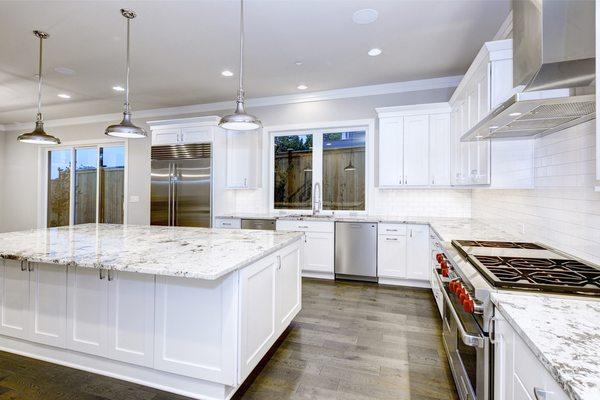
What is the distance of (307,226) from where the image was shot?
13.8 ft

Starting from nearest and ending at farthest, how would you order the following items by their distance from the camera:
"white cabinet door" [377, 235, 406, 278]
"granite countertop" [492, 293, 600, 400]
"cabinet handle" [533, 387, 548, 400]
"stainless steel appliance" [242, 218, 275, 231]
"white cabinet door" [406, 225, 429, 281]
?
1. "granite countertop" [492, 293, 600, 400]
2. "cabinet handle" [533, 387, 548, 400]
3. "white cabinet door" [406, 225, 429, 281]
4. "white cabinet door" [377, 235, 406, 278]
5. "stainless steel appliance" [242, 218, 275, 231]

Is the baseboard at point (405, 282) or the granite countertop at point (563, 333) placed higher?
the granite countertop at point (563, 333)

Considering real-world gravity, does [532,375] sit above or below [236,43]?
below

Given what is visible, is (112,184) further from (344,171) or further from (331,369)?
(331,369)

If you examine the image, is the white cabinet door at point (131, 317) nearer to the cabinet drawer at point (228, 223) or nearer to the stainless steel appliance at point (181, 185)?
the cabinet drawer at point (228, 223)

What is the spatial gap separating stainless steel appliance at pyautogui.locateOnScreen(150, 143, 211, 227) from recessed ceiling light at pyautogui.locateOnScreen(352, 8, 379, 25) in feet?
9.52

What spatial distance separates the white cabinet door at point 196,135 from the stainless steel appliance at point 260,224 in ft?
4.78

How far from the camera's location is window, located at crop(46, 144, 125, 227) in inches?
236

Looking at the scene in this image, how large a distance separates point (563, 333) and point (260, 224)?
379cm

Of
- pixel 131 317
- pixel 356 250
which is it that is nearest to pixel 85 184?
pixel 131 317

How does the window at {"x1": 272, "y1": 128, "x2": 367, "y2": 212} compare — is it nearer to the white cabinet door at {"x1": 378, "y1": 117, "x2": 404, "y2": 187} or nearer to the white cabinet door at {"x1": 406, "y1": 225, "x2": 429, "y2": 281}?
the white cabinet door at {"x1": 378, "y1": 117, "x2": 404, "y2": 187}

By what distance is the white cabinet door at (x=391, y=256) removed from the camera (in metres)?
3.80

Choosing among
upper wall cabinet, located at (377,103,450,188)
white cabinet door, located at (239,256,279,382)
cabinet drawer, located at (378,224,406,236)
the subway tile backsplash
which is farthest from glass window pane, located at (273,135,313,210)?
the subway tile backsplash

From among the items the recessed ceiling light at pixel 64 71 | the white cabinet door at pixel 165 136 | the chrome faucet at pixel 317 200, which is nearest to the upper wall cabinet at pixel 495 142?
the chrome faucet at pixel 317 200
